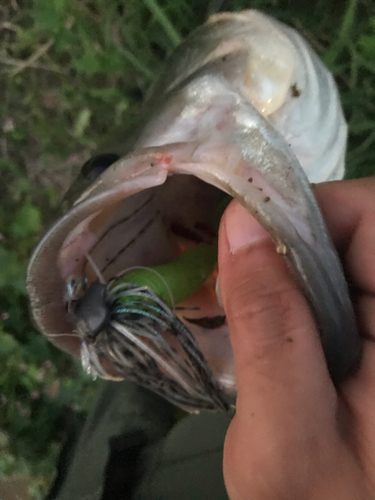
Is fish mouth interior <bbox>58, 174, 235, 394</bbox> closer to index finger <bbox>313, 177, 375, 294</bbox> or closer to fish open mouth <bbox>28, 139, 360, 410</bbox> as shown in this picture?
fish open mouth <bbox>28, 139, 360, 410</bbox>

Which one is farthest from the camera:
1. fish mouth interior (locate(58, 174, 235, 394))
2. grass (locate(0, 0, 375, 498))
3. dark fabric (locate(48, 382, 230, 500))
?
grass (locate(0, 0, 375, 498))

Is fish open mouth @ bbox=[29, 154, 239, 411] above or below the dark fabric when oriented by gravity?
above

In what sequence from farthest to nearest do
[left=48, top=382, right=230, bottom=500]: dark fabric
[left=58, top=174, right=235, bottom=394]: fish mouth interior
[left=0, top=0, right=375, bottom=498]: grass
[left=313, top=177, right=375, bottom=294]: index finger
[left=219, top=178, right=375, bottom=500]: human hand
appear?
1. [left=0, top=0, right=375, bottom=498]: grass
2. [left=48, top=382, right=230, bottom=500]: dark fabric
3. [left=58, top=174, right=235, bottom=394]: fish mouth interior
4. [left=313, top=177, right=375, bottom=294]: index finger
5. [left=219, top=178, right=375, bottom=500]: human hand

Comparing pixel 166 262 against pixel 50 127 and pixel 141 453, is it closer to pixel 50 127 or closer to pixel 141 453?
pixel 141 453

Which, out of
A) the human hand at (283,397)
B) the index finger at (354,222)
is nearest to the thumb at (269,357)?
the human hand at (283,397)

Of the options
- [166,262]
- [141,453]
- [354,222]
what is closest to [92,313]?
[166,262]

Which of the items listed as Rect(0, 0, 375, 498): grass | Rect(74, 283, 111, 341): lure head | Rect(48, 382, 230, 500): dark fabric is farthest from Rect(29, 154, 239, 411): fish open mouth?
Rect(0, 0, 375, 498): grass

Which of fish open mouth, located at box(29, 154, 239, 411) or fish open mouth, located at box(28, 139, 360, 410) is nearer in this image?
fish open mouth, located at box(28, 139, 360, 410)

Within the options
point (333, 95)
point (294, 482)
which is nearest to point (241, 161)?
point (294, 482)
